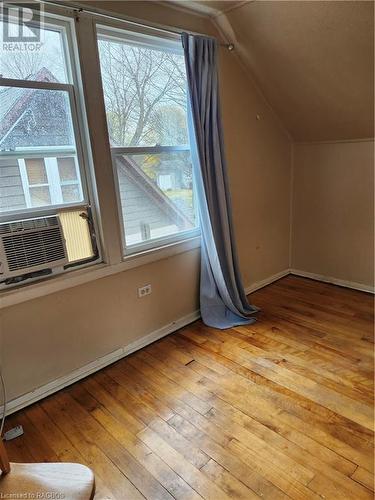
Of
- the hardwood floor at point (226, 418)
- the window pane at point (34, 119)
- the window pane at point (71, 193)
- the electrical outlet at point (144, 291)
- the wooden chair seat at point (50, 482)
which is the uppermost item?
the window pane at point (34, 119)

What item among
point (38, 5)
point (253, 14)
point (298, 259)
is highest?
point (253, 14)

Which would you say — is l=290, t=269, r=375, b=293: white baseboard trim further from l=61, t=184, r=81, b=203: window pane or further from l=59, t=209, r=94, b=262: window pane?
l=61, t=184, r=81, b=203: window pane

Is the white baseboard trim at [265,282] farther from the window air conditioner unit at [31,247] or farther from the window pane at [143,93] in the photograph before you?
the window air conditioner unit at [31,247]

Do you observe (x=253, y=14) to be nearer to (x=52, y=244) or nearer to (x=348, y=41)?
(x=348, y=41)

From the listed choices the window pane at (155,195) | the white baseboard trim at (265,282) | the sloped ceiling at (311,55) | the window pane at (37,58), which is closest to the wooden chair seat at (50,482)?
the window pane at (155,195)

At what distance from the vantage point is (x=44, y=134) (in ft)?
6.16

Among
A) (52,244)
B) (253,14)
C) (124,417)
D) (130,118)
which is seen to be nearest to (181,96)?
(130,118)

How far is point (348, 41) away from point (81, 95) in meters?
1.77

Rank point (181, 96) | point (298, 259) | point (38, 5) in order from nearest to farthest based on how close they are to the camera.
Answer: point (38, 5)
point (181, 96)
point (298, 259)

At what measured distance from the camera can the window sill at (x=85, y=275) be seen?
1807mm

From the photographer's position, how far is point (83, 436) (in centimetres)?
172

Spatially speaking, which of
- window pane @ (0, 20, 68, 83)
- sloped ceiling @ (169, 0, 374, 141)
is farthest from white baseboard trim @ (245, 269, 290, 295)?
window pane @ (0, 20, 68, 83)

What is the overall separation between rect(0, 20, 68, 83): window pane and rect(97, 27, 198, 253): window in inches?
10.9

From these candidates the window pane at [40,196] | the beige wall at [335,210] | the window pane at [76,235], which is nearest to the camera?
the window pane at [40,196]
